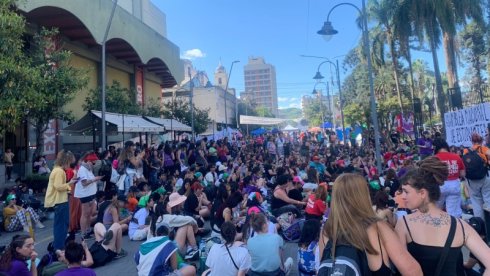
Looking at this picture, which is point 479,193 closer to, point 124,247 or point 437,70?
point 124,247

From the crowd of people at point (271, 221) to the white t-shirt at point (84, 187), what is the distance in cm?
2

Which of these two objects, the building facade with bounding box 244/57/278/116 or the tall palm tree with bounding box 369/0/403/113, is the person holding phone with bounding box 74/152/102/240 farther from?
the building facade with bounding box 244/57/278/116

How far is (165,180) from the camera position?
11758 millimetres

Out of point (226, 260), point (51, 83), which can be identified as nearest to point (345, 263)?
point (226, 260)

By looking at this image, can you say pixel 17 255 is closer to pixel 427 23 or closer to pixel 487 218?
pixel 487 218

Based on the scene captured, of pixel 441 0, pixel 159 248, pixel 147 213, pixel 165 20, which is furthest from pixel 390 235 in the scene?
pixel 165 20

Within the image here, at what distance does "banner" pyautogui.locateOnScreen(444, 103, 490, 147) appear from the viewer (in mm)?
10070

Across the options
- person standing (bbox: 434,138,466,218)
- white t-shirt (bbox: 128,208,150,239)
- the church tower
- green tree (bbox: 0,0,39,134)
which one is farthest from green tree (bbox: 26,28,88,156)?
the church tower

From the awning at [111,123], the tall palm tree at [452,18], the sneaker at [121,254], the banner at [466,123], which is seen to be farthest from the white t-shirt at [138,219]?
the tall palm tree at [452,18]

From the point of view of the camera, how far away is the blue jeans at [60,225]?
6660 mm

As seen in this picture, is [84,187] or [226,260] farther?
[84,187]

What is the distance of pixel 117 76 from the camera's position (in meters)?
28.3

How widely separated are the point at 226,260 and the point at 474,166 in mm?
4782

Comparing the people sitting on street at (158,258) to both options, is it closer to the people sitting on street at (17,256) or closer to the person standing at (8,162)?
Result: the people sitting on street at (17,256)
